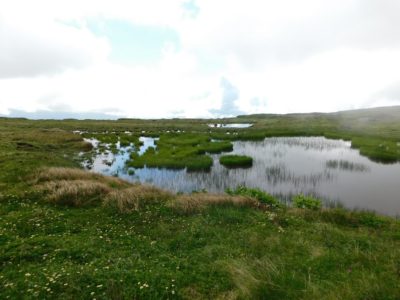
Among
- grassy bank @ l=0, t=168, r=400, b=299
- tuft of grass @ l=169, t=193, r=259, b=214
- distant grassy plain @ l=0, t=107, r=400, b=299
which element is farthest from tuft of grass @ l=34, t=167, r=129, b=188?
tuft of grass @ l=169, t=193, r=259, b=214

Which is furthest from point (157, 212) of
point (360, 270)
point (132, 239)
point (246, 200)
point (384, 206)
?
point (384, 206)

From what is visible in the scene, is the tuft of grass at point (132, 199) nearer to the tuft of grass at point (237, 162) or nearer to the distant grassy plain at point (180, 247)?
the distant grassy plain at point (180, 247)

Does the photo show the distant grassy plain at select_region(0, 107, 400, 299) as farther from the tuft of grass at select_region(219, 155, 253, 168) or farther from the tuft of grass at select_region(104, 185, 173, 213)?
the tuft of grass at select_region(219, 155, 253, 168)

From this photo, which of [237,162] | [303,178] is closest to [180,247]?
[303,178]

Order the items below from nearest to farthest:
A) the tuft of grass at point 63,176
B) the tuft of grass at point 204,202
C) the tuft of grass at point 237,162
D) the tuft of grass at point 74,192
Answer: the tuft of grass at point 204,202 < the tuft of grass at point 74,192 < the tuft of grass at point 63,176 < the tuft of grass at point 237,162

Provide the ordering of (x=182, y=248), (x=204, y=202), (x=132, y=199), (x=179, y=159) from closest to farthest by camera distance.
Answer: (x=182, y=248) → (x=132, y=199) → (x=204, y=202) → (x=179, y=159)

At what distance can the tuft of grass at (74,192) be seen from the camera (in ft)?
56.0

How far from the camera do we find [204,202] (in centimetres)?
1716

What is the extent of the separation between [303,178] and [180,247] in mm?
21929

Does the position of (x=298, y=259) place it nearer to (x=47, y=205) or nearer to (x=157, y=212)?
(x=157, y=212)

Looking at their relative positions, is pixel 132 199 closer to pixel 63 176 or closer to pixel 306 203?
pixel 63 176

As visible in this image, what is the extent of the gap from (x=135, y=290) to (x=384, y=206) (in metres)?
21.7

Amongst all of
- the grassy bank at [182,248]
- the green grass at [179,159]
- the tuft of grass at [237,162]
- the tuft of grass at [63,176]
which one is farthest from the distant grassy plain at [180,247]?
the green grass at [179,159]

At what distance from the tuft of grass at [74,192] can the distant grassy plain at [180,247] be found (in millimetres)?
68
